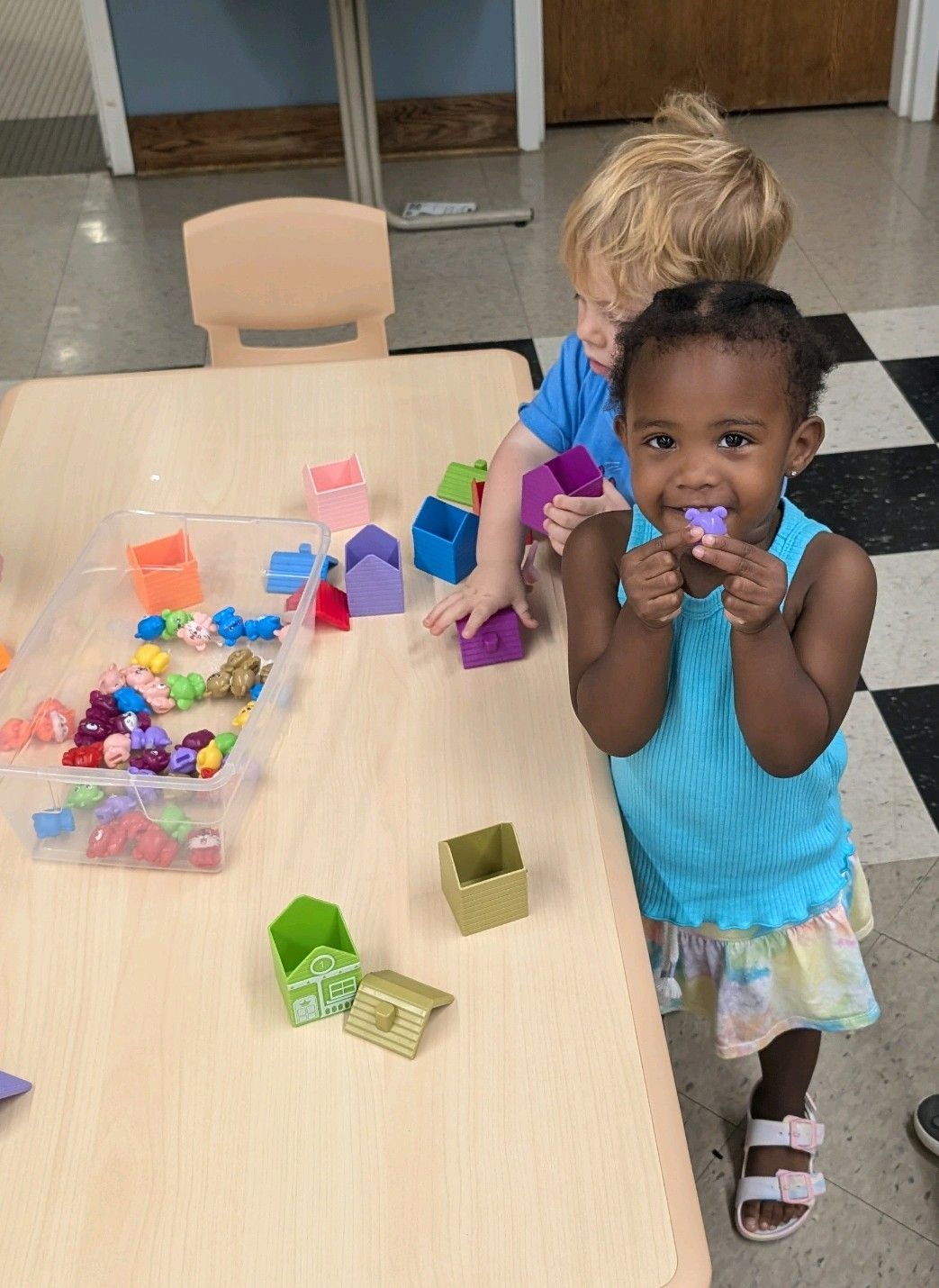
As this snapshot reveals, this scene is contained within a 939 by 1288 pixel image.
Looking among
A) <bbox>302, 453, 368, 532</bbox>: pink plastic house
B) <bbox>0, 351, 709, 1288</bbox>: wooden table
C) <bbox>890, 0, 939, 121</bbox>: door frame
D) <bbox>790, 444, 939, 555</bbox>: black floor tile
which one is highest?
<bbox>302, 453, 368, 532</bbox>: pink plastic house

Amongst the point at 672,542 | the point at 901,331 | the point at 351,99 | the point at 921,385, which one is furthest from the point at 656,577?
the point at 351,99

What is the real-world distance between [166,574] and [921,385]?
201 cm

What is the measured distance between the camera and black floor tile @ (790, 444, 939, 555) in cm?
228

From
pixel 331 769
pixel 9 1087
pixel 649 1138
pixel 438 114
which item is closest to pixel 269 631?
pixel 331 769

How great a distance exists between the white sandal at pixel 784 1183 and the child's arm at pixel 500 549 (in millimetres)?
607

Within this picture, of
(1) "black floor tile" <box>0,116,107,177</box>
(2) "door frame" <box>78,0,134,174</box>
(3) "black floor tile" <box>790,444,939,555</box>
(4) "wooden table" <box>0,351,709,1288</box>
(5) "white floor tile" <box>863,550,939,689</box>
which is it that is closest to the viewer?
(4) "wooden table" <box>0,351,709,1288</box>

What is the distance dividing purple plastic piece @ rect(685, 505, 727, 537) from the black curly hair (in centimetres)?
10

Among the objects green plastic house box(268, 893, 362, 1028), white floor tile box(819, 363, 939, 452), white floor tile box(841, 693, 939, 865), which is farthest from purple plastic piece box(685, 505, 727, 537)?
white floor tile box(819, 363, 939, 452)

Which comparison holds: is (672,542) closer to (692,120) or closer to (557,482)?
(557,482)

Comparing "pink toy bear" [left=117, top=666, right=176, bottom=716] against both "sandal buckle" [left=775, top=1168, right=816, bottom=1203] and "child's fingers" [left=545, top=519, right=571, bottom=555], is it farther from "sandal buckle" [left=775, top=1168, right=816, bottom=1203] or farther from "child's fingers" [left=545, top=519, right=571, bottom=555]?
"sandal buckle" [left=775, top=1168, right=816, bottom=1203]

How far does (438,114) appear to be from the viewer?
157 inches

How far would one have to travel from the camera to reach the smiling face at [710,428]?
85cm

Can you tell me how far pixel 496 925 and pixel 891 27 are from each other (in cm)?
394

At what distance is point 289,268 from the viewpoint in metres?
1.84
